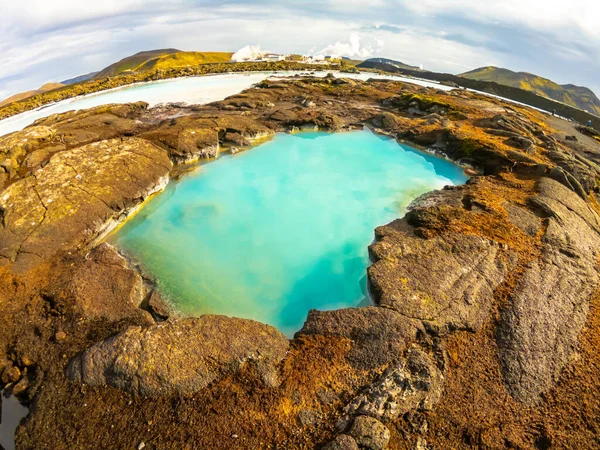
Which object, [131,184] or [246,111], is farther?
[246,111]

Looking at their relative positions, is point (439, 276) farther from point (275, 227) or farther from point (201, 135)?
point (201, 135)

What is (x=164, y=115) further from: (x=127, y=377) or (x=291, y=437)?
(x=291, y=437)

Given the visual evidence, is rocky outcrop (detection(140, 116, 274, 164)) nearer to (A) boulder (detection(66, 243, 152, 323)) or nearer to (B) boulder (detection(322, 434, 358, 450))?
(A) boulder (detection(66, 243, 152, 323))

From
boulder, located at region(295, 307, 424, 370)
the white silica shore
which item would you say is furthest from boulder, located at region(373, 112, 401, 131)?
boulder, located at region(295, 307, 424, 370)

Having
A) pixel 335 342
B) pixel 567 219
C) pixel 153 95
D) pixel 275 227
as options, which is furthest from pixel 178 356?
pixel 153 95

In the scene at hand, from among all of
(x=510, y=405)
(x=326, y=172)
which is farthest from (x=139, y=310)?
(x=326, y=172)

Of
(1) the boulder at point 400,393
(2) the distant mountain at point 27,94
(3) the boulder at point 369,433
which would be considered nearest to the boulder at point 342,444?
(3) the boulder at point 369,433
